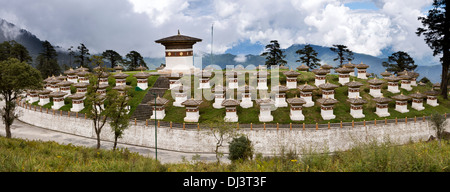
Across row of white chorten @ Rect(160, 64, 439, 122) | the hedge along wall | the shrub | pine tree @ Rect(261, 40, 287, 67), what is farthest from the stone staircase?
pine tree @ Rect(261, 40, 287, 67)

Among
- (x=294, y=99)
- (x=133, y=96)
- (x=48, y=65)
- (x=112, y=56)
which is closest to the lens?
(x=294, y=99)

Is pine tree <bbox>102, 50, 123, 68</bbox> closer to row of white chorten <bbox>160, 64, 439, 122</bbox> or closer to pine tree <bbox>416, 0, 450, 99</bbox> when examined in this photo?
row of white chorten <bbox>160, 64, 439, 122</bbox>

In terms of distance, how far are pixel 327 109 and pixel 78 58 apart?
63.8m

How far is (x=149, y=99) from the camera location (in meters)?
36.4

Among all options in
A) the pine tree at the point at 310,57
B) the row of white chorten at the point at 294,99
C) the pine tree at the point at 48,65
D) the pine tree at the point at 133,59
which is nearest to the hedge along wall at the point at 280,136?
the row of white chorten at the point at 294,99

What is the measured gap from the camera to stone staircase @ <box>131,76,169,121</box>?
3259 centimetres

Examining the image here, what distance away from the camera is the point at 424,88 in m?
42.1

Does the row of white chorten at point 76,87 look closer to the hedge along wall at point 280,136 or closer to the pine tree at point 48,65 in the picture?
the hedge along wall at point 280,136

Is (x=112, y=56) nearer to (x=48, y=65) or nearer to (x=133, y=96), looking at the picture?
(x=48, y=65)

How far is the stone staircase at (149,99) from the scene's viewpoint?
1283 inches

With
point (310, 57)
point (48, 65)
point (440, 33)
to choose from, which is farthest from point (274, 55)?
point (48, 65)

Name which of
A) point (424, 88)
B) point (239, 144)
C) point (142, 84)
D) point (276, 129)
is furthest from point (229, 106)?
point (424, 88)

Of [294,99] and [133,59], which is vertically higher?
[133,59]
